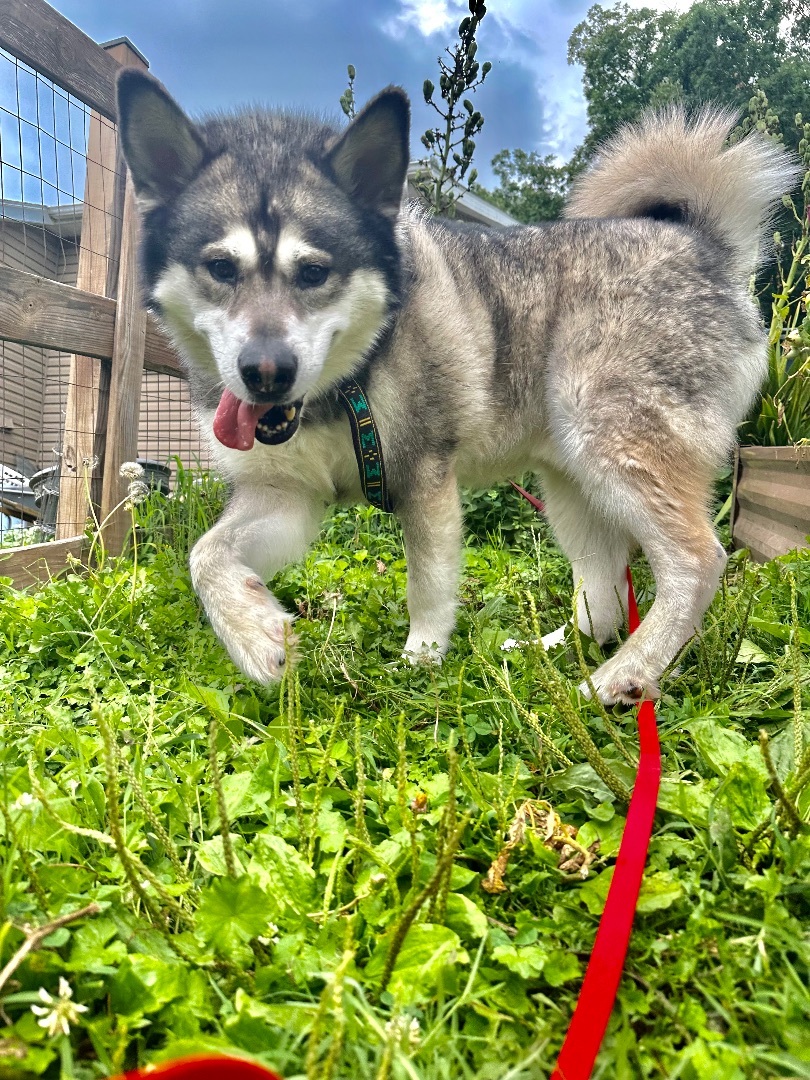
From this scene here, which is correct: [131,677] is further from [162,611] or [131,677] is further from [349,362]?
[349,362]

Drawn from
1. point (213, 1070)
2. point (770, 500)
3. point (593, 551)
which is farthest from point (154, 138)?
point (770, 500)

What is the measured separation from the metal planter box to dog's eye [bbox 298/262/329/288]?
Answer: 7.78ft

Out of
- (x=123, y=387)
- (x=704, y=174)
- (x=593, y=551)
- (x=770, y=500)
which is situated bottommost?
(x=593, y=551)

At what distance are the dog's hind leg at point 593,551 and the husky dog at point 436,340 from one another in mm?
15

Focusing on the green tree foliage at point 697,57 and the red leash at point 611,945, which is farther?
the green tree foliage at point 697,57

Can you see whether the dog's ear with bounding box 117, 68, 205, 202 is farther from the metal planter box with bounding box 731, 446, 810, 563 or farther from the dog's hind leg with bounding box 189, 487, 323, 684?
the metal planter box with bounding box 731, 446, 810, 563

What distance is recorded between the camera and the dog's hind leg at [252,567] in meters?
2.03

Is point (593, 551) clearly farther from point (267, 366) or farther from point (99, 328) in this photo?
point (99, 328)

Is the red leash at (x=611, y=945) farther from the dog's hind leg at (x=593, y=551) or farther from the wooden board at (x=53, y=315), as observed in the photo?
the wooden board at (x=53, y=315)

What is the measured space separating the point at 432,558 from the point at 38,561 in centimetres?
224

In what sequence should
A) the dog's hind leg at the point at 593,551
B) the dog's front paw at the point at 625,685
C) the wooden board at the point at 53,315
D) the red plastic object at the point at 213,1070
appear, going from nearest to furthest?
the red plastic object at the point at 213,1070
the dog's front paw at the point at 625,685
the dog's hind leg at the point at 593,551
the wooden board at the point at 53,315

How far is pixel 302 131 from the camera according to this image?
2.49 meters

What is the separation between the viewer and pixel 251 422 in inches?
88.8

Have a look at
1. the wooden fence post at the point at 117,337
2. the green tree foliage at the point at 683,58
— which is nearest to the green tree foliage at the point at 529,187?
the green tree foliage at the point at 683,58
